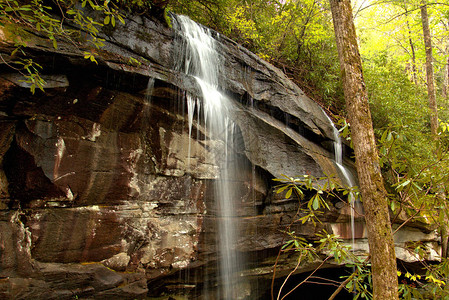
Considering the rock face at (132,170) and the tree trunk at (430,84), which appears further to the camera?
the tree trunk at (430,84)

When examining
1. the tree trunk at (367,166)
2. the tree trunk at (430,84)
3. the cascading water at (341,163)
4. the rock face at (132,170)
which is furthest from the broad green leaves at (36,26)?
the tree trunk at (430,84)

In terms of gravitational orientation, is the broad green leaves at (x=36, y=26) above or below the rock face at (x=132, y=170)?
above

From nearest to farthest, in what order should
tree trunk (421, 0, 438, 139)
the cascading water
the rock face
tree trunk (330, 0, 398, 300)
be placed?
Answer: tree trunk (330, 0, 398, 300)
the rock face
the cascading water
tree trunk (421, 0, 438, 139)

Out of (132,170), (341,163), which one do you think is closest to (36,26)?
(132,170)

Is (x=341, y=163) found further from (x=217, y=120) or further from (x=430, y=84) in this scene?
(x=430, y=84)

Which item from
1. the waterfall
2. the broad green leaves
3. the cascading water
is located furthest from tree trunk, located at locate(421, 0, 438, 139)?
the broad green leaves

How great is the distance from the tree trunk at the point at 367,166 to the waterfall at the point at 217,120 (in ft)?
10.4

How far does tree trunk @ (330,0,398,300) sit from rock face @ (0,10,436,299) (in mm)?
3168

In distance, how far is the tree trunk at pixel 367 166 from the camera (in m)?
3.12

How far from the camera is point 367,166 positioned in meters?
3.37

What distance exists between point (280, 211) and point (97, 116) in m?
4.74

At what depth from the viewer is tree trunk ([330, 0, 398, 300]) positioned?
3.12 metres

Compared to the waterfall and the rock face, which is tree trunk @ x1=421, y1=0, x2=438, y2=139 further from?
the waterfall

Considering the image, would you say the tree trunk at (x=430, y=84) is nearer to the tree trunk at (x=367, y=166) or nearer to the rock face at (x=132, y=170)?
the rock face at (x=132, y=170)
